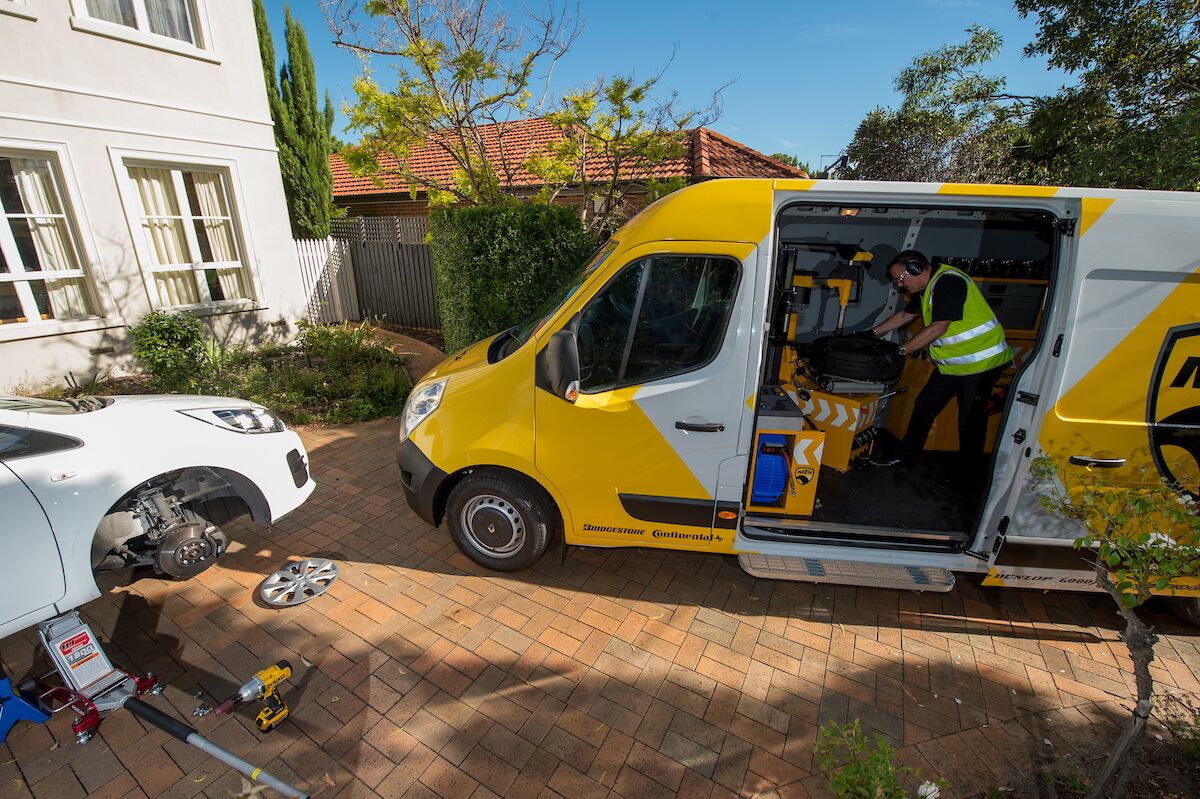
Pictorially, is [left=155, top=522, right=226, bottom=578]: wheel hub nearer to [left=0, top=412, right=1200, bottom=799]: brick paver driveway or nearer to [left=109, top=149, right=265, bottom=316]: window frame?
[left=0, top=412, right=1200, bottom=799]: brick paver driveway

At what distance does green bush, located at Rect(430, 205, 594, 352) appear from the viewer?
712 cm

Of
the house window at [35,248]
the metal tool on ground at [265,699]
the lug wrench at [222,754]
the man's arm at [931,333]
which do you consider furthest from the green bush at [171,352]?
the man's arm at [931,333]

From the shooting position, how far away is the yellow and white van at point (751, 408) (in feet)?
9.00

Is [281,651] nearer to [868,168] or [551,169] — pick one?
[551,169]

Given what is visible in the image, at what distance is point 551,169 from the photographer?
26.4ft

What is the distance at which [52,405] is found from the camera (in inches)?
122

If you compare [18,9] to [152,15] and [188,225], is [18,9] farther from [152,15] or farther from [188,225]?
[188,225]

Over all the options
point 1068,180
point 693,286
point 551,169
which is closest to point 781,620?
point 693,286

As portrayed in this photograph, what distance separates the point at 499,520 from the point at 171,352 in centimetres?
623

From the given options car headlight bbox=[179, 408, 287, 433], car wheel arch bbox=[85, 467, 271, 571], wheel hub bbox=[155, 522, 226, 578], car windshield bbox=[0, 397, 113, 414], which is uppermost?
car windshield bbox=[0, 397, 113, 414]

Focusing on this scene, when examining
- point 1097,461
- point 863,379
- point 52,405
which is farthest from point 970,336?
point 52,405

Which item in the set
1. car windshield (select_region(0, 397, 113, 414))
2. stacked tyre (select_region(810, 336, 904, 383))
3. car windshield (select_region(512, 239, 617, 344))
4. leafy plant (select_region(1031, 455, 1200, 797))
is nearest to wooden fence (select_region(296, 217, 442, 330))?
car windshield (select_region(0, 397, 113, 414))

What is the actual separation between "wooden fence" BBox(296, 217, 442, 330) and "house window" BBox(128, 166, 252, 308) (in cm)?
193

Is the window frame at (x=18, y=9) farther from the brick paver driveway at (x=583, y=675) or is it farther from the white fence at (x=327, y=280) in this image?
the brick paver driveway at (x=583, y=675)
